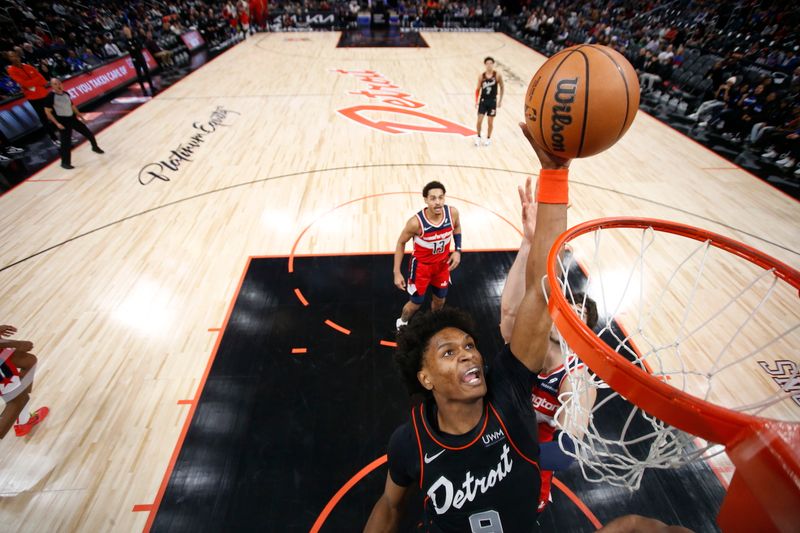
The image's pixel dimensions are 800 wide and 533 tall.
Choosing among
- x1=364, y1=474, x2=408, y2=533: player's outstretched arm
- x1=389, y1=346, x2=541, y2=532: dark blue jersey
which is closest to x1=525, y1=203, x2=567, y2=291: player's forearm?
x1=389, y1=346, x2=541, y2=532: dark blue jersey

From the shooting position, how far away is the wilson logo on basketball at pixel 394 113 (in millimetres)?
9727

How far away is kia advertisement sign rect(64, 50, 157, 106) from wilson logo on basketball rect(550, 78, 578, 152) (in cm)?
1274

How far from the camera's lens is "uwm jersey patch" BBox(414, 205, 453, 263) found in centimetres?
376

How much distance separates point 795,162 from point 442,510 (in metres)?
10.9

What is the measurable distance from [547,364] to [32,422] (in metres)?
4.32

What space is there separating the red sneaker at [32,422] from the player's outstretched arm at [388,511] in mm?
3439

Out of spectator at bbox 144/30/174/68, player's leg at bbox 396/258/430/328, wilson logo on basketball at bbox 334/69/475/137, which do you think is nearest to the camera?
player's leg at bbox 396/258/430/328

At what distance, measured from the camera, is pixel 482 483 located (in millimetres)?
1649

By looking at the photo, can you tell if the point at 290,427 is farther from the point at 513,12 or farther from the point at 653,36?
the point at 513,12

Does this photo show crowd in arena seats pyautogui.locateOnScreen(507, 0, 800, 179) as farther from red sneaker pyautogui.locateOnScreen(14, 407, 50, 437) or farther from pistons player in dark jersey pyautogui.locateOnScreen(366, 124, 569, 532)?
red sneaker pyautogui.locateOnScreen(14, 407, 50, 437)

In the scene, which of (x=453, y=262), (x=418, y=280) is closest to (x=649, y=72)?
(x=453, y=262)

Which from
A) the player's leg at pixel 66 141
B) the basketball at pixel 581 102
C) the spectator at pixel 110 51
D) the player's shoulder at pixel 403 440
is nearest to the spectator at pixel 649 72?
the basketball at pixel 581 102

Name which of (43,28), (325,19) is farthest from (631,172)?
(325,19)

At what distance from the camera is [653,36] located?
14797 mm
